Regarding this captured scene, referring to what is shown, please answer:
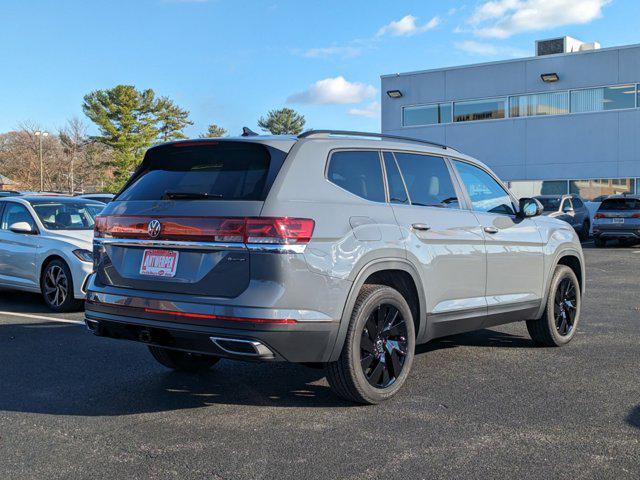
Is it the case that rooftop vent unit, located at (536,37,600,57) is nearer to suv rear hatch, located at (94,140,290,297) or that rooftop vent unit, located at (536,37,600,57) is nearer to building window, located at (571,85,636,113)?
building window, located at (571,85,636,113)

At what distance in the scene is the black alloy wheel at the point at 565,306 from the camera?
6836 mm

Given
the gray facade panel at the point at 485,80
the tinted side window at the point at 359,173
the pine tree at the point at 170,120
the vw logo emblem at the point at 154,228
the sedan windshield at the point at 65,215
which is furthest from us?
the pine tree at the point at 170,120

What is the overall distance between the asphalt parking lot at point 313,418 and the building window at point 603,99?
2482 cm

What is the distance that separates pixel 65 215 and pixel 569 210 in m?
17.3

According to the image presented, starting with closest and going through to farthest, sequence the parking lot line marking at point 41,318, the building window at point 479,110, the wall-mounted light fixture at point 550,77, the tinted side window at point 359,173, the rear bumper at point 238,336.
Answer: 1. the rear bumper at point 238,336
2. the tinted side window at point 359,173
3. the parking lot line marking at point 41,318
4. the wall-mounted light fixture at point 550,77
5. the building window at point 479,110

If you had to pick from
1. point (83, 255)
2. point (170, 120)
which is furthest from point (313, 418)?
point (170, 120)

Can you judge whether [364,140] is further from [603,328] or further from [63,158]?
[63,158]

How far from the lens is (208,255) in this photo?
4.32m

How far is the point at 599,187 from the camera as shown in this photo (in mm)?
29625

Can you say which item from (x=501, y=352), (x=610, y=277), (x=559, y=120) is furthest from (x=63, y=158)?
(x=501, y=352)

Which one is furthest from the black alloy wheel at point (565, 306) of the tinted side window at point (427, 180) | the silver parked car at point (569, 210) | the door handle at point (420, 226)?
the silver parked car at point (569, 210)

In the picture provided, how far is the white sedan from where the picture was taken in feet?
29.5

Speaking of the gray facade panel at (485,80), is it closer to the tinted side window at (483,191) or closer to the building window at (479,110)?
the building window at (479,110)

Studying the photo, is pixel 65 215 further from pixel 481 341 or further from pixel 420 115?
pixel 420 115
